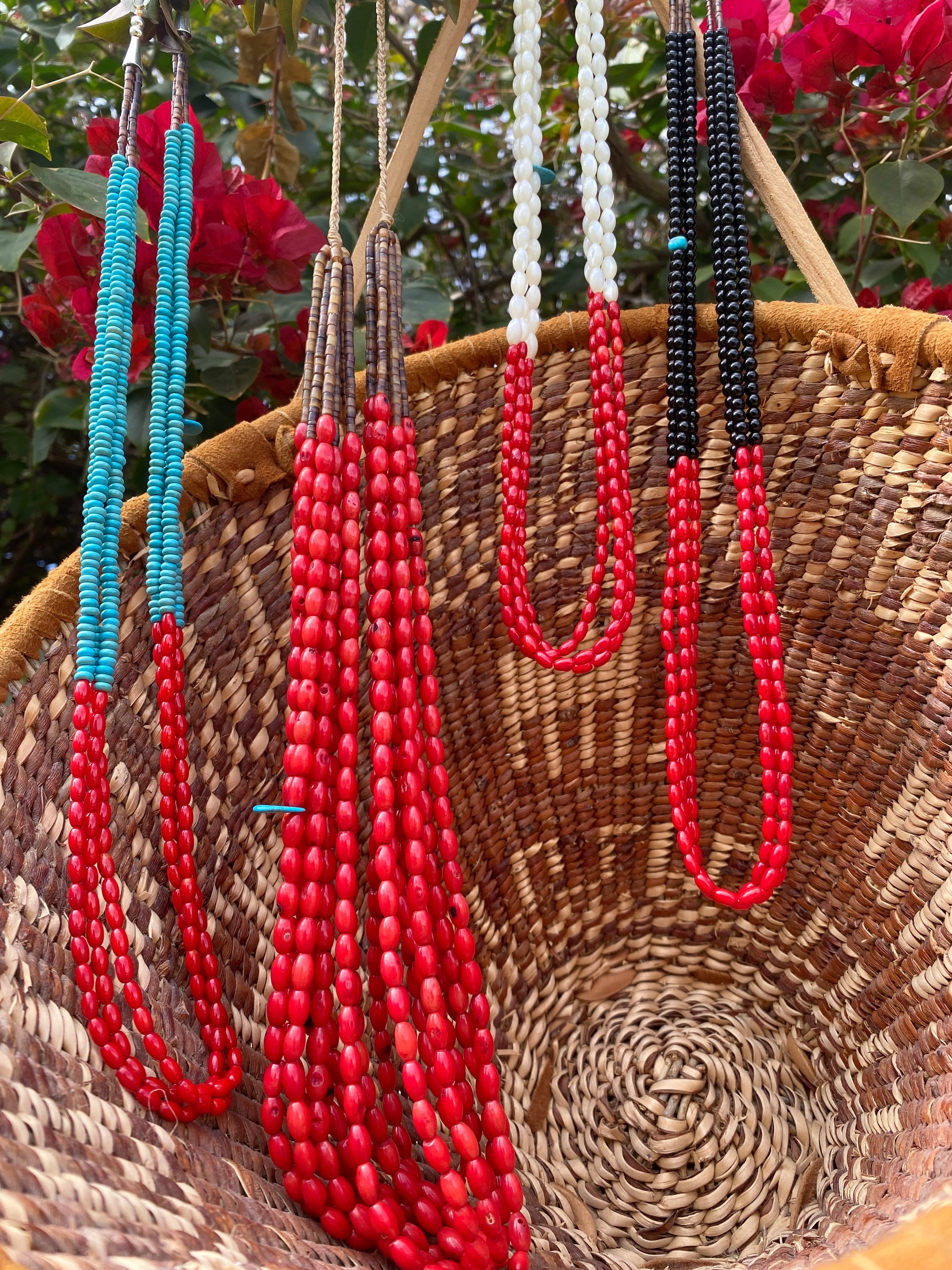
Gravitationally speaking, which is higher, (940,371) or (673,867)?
(940,371)

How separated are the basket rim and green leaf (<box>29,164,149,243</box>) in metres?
0.12

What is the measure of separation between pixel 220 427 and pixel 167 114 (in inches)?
9.3

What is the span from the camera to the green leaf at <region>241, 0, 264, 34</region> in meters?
0.60

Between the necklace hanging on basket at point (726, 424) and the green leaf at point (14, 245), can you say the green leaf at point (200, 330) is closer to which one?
the green leaf at point (14, 245)

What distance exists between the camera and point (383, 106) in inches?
20.1

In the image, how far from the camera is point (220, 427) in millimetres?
747

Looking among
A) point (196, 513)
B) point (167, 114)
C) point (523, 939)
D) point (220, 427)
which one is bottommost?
point (523, 939)

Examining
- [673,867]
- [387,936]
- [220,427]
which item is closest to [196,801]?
[387,936]

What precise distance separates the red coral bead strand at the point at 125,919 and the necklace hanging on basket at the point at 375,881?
1.7 inches

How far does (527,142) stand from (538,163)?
0.05ft

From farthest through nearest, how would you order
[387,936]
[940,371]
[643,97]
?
[643,97]
[940,371]
[387,936]

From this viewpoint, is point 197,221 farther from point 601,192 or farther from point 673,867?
point 673,867

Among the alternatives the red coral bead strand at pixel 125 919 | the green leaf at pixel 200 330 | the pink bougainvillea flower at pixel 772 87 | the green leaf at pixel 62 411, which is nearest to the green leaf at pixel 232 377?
the green leaf at pixel 200 330

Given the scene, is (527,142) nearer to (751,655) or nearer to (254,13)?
(254,13)
